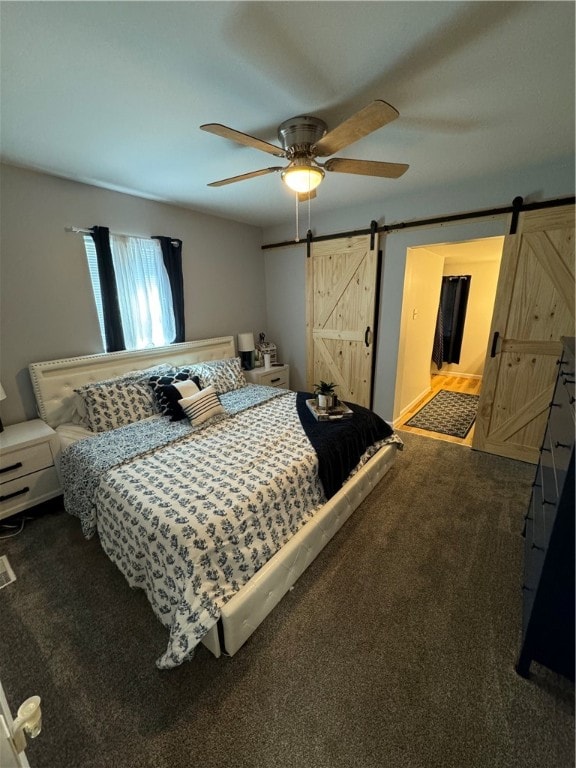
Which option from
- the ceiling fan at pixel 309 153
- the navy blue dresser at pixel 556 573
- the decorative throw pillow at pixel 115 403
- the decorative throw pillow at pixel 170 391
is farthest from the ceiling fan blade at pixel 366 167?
the decorative throw pillow at pixel 115 403

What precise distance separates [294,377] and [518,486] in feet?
9.36

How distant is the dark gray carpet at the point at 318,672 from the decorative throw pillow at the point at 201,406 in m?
1.05

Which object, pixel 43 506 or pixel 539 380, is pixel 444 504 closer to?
pixel 539 380

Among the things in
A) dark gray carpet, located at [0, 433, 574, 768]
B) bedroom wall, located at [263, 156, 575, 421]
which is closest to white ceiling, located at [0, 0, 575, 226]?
bedroom wall, located at [263, 156, 575, 421]

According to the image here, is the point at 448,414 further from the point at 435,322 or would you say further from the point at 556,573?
the point at 556,573

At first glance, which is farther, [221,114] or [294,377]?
[294,377]

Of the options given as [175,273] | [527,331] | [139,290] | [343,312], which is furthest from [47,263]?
[527,331]

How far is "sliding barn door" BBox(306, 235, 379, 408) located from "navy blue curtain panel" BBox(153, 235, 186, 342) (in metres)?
1.59

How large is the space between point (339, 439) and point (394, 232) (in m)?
2.41

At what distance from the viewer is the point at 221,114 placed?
5.41 feet

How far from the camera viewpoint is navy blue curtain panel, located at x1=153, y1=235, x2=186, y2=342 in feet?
10.2

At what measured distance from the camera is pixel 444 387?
5.24m

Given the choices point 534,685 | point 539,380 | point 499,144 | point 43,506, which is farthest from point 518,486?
point 43,506

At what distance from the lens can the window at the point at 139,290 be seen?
9.16 ft
